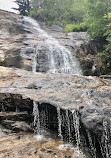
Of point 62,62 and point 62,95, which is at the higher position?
point 62,62

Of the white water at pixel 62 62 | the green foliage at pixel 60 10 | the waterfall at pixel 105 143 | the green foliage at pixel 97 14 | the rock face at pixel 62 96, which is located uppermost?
the green foliage at pixel 60 10

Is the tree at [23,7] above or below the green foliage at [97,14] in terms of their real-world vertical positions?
above

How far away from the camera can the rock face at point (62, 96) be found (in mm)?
4426

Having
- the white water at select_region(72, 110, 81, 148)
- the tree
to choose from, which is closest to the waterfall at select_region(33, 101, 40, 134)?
the white water at select_region(72, 110, 81, 148)

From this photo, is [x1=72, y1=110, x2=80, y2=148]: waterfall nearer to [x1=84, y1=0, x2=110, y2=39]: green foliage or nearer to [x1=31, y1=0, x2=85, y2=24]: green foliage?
[x1=84, y1=0, x2=110, y2=39]: green foliage

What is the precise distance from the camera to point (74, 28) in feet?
76.0

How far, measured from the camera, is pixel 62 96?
593 cm

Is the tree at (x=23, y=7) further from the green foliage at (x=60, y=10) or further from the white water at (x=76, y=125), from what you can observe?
the white water at (x=76, y=125)

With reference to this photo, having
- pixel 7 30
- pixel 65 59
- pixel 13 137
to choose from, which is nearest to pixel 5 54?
pixel 65 59

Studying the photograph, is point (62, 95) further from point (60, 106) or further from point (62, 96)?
point (60, 106)

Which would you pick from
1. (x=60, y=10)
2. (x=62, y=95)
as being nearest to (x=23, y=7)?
(x=60, y=10)

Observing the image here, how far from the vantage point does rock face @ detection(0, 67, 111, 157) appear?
4426mm

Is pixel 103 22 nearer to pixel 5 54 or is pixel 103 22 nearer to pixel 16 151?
pixel 5 54

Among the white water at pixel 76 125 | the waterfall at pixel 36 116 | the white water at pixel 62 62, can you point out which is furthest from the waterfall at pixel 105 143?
the white water at pixel 62 62
